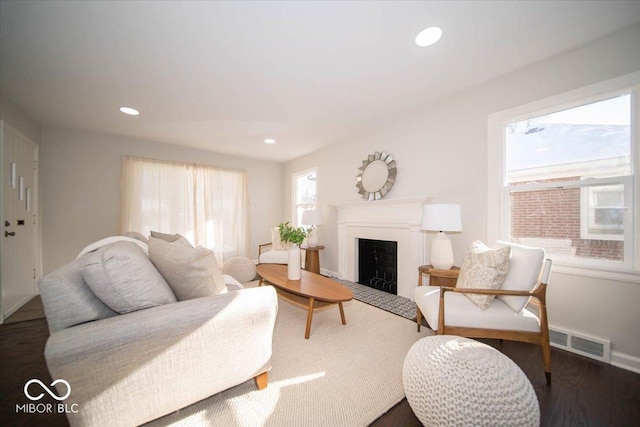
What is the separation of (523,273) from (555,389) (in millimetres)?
732

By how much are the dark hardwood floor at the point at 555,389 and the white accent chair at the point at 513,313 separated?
156 mm

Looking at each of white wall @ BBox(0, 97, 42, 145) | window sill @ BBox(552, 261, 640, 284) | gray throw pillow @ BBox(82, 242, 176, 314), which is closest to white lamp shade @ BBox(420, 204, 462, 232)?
window sill @ BBox(552, 261, 640, 284)

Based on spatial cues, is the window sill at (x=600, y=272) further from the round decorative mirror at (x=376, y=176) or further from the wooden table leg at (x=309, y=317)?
the wooden table leg at (x=309, y=317)

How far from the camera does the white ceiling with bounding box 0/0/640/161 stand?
161 centimetres

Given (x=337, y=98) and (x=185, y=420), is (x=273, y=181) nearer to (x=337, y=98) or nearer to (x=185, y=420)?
(x=337, y=98)

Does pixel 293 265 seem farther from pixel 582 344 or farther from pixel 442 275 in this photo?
pixel 582 344

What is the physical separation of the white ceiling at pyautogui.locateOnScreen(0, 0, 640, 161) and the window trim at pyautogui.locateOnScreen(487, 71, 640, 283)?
0.40 metres

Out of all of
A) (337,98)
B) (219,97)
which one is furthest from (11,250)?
(337,98)

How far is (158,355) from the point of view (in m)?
1.12

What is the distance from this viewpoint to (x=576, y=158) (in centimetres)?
202

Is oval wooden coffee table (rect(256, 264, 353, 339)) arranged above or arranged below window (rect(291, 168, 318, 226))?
below

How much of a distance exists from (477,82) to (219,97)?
287 centimetres

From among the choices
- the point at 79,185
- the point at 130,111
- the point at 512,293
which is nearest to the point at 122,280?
the point at 512,293

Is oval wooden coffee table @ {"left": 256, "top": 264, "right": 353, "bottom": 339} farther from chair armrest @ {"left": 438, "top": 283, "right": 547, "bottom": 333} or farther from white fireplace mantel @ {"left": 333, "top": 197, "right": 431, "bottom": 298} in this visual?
white fireplace mantel @ {"left": 333, "top": 197, "right": 431, "bottom": 298}
